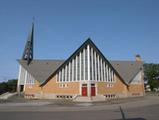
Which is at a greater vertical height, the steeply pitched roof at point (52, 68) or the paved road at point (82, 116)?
the steeply pitched roof at point (52, 68)

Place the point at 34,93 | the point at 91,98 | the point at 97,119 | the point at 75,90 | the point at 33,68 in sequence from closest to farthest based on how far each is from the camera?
the point at 97,119 < the point at 91,98 < the point at 75,90 < the point at 34,93 < the point at 33,68

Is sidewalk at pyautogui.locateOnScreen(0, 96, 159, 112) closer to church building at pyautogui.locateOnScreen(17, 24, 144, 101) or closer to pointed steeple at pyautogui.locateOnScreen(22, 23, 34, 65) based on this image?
church building at pyautogui.locateOnScreen(17, 24, 144, 101)

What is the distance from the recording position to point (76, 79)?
4284 cm

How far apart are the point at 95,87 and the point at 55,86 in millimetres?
8387

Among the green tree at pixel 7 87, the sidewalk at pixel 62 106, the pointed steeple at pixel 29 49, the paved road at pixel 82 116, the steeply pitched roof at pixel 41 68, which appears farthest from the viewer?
the green tree at pixel 7 87

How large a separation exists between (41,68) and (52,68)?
269cm

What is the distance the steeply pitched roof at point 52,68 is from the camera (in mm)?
49812

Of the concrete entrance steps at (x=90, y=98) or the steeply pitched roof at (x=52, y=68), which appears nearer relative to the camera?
the concrete entrance steps at (x=90, y=98)

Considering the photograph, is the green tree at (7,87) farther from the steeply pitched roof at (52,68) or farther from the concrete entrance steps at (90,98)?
the concrete entrance steps at (90,98)

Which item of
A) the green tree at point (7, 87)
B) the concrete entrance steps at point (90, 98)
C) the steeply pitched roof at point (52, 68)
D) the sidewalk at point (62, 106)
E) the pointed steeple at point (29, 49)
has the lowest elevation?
the sidewalk at point (62, 106)

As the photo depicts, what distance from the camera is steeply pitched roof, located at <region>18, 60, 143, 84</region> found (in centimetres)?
4981

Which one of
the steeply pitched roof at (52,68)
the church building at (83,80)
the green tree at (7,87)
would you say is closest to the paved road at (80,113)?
the church building at (83,80)

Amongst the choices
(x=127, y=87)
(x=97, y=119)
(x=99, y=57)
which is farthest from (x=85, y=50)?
(x=97, y=119)

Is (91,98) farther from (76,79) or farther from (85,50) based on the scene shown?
(85,50)
